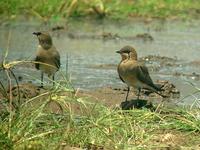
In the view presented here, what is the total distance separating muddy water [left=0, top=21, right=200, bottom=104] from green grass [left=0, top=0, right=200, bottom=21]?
2.41ft

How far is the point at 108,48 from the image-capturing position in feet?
54.0

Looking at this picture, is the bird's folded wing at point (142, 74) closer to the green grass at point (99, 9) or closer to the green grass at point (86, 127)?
the green grass at point (86, 127)

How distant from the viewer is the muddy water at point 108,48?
13.1 meters

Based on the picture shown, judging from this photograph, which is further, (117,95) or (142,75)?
(117,95)

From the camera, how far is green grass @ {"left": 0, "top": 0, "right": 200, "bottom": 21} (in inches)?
819

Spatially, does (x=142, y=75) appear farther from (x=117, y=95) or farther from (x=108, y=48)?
(x=108, y=48)

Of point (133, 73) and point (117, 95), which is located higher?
point (133, 73)

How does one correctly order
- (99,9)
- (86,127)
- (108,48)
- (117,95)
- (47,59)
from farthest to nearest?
(99,9), (108,48), (47,59), (117,95), (86,127)

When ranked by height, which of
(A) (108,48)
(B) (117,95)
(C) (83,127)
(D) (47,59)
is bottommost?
(B) (117,95)

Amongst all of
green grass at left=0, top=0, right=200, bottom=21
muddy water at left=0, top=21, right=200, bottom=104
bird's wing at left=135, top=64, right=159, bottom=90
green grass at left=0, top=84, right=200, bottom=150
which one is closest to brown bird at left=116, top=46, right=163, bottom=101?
bird's wing at left=135, top=64, right=159, bottom=90

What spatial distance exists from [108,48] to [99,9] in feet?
16.1

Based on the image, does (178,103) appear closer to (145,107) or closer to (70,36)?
(145,107)

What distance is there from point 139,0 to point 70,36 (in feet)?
17.8

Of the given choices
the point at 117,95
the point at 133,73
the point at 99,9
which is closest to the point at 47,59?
the point at 117,95
